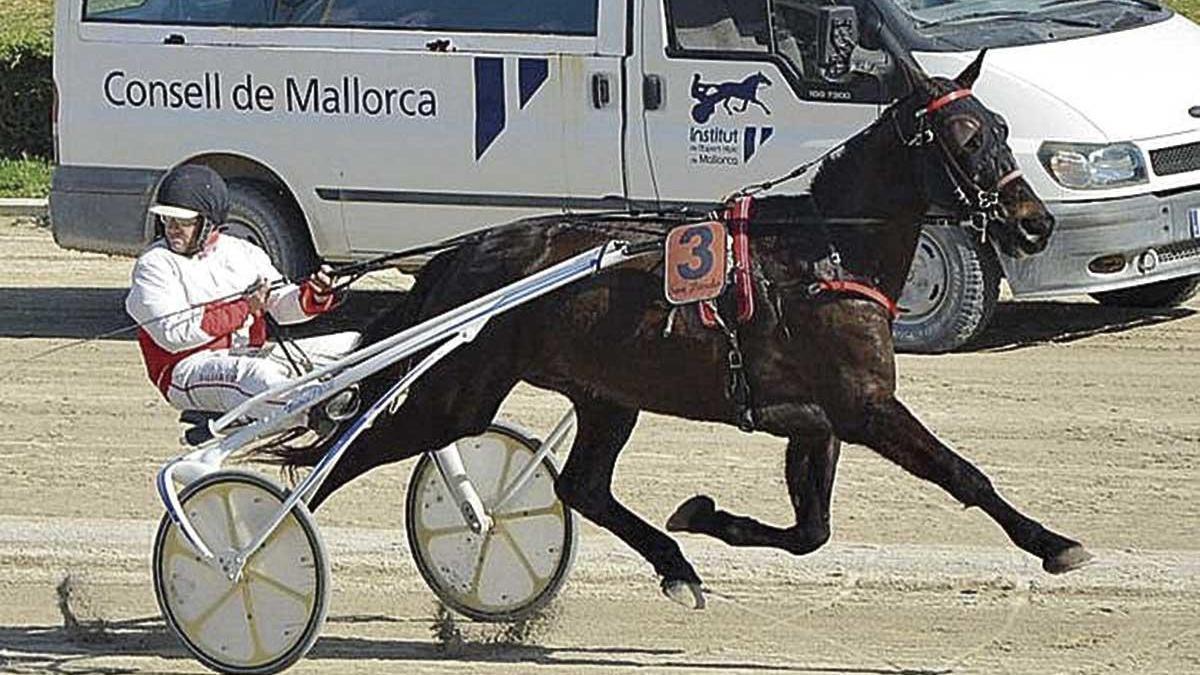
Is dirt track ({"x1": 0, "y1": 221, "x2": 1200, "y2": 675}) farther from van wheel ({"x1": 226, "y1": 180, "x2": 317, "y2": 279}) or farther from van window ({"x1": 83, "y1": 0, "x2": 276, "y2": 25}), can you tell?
van window ({"x1": 83, "y1": 0, "x2": 276, "y2": 25})

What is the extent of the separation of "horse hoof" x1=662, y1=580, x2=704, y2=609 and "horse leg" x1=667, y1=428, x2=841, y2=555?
17cm

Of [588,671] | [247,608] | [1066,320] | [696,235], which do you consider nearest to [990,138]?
[696,235]

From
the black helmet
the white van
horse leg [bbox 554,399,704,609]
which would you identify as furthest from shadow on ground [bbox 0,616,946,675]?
the white van

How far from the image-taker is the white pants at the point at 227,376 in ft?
23.1

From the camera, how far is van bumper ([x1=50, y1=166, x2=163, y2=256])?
12.5m

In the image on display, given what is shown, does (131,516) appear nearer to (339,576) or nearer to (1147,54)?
(339,576)

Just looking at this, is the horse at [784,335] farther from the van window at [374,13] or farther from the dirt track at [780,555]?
the van window at [374,13]

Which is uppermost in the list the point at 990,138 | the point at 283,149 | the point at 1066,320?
the point at 990,138

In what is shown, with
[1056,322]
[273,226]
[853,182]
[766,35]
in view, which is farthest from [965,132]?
[273,226]

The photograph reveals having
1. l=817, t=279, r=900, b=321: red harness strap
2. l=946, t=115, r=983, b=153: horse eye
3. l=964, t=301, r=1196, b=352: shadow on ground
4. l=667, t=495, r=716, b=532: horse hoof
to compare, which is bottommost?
l=964, t=301, r=1196, b=352: shadow on ground

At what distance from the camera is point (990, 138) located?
6426 millimetres

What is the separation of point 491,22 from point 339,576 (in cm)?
442

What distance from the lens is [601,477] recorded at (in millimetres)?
7211

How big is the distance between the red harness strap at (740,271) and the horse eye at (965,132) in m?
0.63
